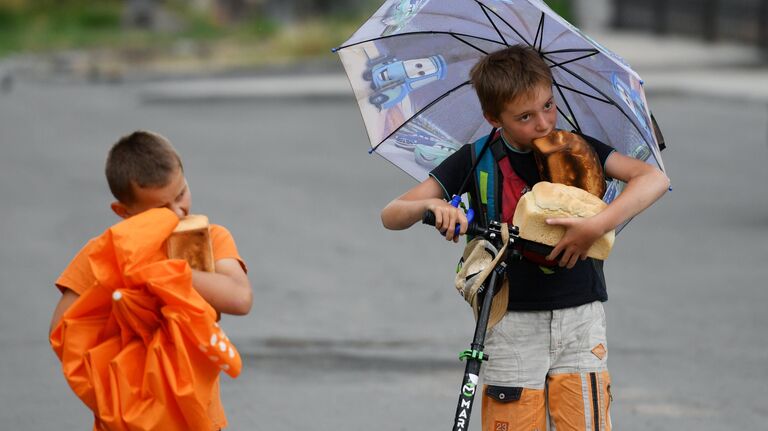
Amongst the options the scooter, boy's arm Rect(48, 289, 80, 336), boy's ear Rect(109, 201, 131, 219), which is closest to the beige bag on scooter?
the scooter

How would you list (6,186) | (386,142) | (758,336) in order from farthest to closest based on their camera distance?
(6,186)
(758,336)
(386,142)

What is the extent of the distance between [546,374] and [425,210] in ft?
2.03

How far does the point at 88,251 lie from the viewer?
3729 mm

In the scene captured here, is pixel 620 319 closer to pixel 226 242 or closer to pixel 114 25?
pixel 226 242

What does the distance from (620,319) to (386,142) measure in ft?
11.6

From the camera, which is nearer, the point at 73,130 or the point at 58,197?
the point at 58,197

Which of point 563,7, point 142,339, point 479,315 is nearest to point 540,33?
point 479,315

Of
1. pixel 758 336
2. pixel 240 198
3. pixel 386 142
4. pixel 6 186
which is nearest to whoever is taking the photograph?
pixel 386 142

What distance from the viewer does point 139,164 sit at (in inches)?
149

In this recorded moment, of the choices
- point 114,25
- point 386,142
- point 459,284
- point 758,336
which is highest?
point 114,25

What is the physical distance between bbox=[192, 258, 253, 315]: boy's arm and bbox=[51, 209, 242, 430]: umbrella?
0.31ft

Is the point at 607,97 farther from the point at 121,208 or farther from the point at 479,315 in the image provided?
the point at 121,208

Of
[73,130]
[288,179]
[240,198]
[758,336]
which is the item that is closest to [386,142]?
[758,336]

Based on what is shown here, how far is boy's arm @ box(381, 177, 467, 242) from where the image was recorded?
3.64m
